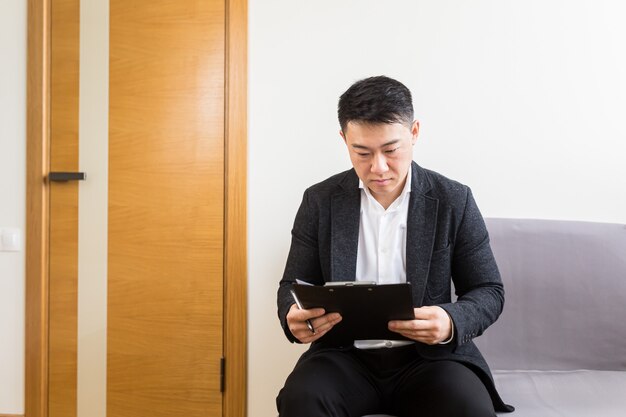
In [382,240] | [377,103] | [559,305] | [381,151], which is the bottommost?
[559,305]

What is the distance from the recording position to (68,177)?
2.17m

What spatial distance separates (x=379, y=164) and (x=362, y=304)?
0.40 m

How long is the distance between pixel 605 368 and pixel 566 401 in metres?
0.33

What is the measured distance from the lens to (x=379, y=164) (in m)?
1.42

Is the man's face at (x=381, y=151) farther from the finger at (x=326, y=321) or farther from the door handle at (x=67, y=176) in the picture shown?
the door handle at (x=67, y=176)

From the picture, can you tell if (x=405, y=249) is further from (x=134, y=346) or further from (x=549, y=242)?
(x=134, y=346)

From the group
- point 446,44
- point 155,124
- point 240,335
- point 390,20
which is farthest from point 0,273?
point 446,44

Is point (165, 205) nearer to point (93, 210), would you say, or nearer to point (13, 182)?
point (93, 210)

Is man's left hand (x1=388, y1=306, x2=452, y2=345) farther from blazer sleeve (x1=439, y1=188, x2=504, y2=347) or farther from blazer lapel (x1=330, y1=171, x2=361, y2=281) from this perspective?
blazer lapel (x1=330, y1=171, x2=361, y2=281)

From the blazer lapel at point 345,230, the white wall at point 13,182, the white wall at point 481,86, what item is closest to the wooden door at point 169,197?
the white wall at point 481,86

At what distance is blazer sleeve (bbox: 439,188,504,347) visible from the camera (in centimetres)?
138

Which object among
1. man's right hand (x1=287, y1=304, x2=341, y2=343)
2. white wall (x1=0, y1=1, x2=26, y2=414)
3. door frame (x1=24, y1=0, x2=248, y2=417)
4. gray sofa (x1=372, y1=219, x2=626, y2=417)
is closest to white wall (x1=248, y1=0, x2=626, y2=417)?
door frame (x1=24, y1=0, x2=248, y2=417)

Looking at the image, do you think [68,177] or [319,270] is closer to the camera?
[319,270]

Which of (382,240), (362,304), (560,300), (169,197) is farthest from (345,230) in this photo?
(169,197)
